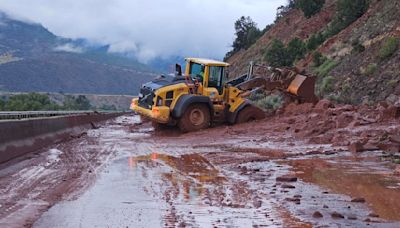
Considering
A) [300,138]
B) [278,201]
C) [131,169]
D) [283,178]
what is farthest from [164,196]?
[300,138]

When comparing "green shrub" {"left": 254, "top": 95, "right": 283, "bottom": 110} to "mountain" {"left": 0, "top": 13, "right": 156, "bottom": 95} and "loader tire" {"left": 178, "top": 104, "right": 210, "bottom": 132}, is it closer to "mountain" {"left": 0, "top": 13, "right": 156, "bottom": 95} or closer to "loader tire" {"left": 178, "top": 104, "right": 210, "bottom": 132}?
"loader tire" {"left": 178, "top": 104, "right": 210, "bottom": 132}

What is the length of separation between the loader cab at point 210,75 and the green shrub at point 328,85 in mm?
9440

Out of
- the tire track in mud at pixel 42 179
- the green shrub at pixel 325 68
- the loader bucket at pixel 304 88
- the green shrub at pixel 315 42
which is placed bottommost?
the tire track in mud at pixel 42 179

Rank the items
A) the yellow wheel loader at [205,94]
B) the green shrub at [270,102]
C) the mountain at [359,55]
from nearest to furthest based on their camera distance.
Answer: the yellow wheel loader at [205,94]
the mountain at [359,55]
the green shrub at [270,102]

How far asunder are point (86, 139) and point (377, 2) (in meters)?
29.7

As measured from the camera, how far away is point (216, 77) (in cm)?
2556

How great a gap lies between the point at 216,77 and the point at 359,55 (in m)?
12.3

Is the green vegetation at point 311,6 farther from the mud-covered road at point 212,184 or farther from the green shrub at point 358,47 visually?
the mud-covered road at point 212,184

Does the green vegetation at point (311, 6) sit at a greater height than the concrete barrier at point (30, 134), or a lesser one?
greater

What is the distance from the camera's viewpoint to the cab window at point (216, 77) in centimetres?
2544

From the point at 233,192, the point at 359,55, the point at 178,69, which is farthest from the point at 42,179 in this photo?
the point at 359,55

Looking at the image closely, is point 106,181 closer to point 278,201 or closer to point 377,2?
point 278,201

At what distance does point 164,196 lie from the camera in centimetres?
963

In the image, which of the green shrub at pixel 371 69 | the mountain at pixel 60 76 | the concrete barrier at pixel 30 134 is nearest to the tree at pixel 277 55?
the green shrub at pixel 371 69
